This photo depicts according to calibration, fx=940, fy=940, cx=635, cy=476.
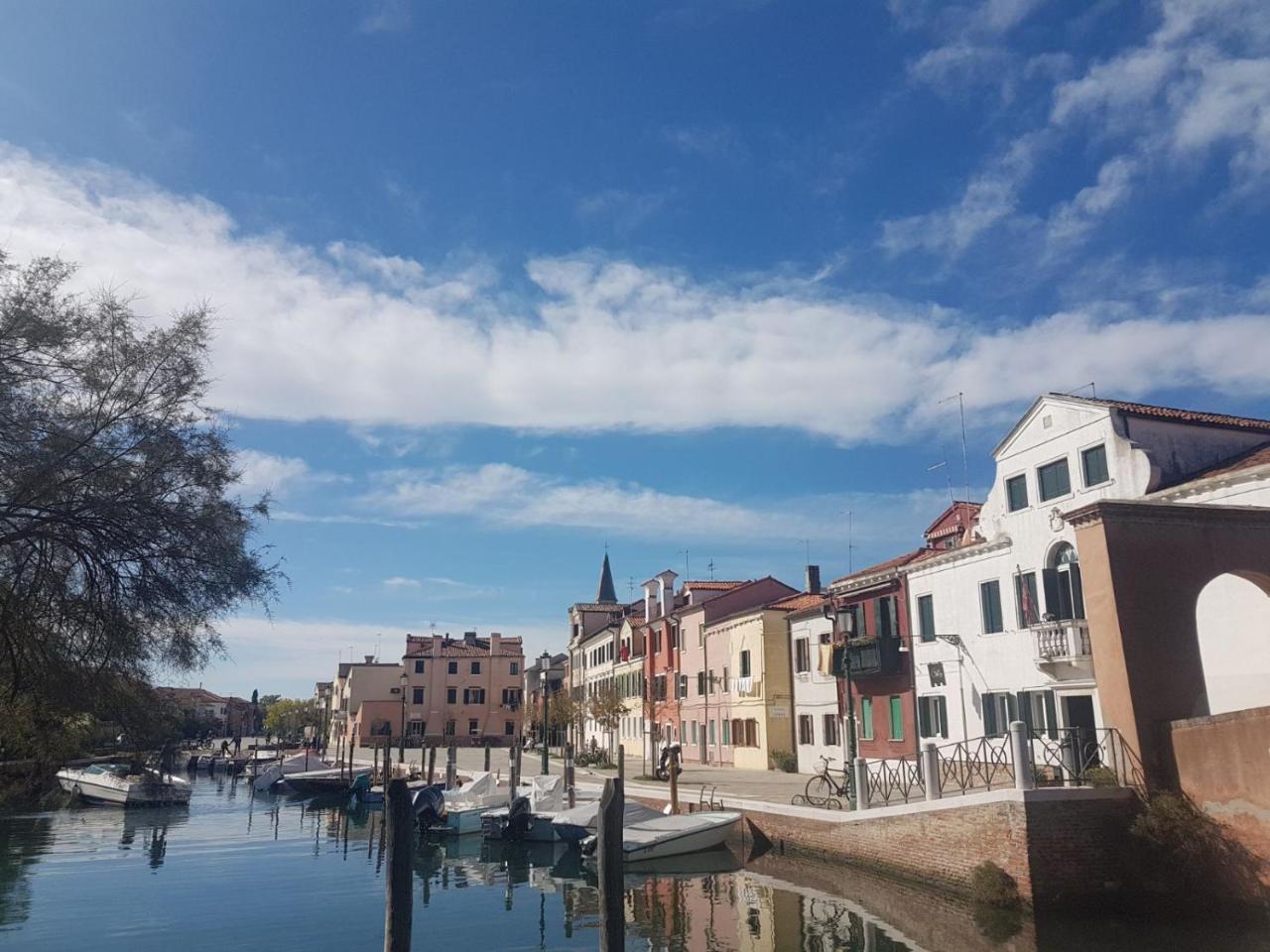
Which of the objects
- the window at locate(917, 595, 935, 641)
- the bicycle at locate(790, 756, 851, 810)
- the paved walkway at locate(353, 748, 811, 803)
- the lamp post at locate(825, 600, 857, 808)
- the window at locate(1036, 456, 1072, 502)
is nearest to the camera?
the lamp post at locate(825, 600, 857, 808)

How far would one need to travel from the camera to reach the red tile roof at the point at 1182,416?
2388 centimetres

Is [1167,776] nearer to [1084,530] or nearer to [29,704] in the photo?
[1084,530]

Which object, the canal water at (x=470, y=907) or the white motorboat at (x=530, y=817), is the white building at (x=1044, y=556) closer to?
the canal water at (x=470, y=907)

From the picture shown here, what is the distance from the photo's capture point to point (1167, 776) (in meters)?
17.6

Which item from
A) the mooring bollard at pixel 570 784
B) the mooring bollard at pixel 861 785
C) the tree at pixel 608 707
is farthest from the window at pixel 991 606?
the tree at pixel 608 707

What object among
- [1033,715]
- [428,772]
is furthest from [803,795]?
[428,772]

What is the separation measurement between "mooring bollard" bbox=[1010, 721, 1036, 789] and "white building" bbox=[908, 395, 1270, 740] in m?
5.41

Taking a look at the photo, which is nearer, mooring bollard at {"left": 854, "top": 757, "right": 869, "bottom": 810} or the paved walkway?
mooring bollard at {"left": 854, "top": 757, "right": 869, "bottom": 810}

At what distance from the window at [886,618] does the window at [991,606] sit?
14.6 ft

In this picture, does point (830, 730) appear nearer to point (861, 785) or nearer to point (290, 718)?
point (861, 785)

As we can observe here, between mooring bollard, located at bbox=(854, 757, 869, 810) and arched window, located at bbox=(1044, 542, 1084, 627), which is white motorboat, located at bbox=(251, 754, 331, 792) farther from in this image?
arched window, located at bbox=(1044, 542, 1084, 627)

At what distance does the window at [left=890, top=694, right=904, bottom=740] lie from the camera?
31237 millimetres

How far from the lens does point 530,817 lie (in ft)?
108

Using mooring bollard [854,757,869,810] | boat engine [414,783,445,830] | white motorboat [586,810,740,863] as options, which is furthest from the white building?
boat engine [414,783,445,830]
